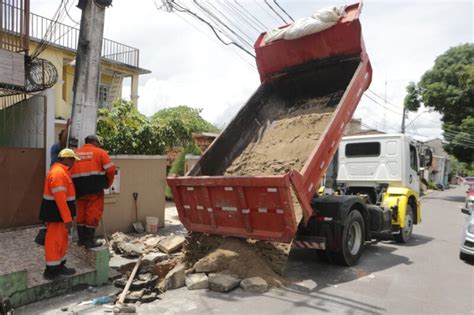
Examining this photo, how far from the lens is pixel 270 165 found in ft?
21.0

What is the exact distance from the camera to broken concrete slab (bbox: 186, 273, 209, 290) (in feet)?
16.8

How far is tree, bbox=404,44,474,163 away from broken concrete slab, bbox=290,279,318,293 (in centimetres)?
2156

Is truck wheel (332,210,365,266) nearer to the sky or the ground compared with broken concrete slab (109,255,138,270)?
nearer to the sky

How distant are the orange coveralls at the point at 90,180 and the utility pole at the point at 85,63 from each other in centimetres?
38

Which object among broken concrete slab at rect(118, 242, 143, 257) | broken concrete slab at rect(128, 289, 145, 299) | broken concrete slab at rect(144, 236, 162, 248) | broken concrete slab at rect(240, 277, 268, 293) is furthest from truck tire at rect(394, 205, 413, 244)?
broken concrete slab at rect(128, 289, 145, 299)

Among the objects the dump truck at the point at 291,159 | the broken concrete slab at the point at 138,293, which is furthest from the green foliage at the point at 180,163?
the broken concrete slab at the point at 138,293

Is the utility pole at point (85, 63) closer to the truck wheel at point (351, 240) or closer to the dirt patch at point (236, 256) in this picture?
the dirt patch at point (236, 256)

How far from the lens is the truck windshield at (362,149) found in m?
9.13

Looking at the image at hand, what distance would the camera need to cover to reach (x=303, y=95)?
7.74m

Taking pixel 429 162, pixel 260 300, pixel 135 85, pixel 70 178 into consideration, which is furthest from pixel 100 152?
pixel 135 85

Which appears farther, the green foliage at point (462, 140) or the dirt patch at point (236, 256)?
the green foliage at point (462, 140)

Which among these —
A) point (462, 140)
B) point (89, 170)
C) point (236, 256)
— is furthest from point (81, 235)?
point (462, 140)

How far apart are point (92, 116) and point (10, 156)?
5.56 ft

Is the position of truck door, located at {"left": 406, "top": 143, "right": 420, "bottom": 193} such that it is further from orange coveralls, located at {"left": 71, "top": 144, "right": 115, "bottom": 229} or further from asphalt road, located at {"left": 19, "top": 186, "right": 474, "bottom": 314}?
orange coveralls, located at {"left": 71, "top": 144, "right": 115, "bottom": 229}
